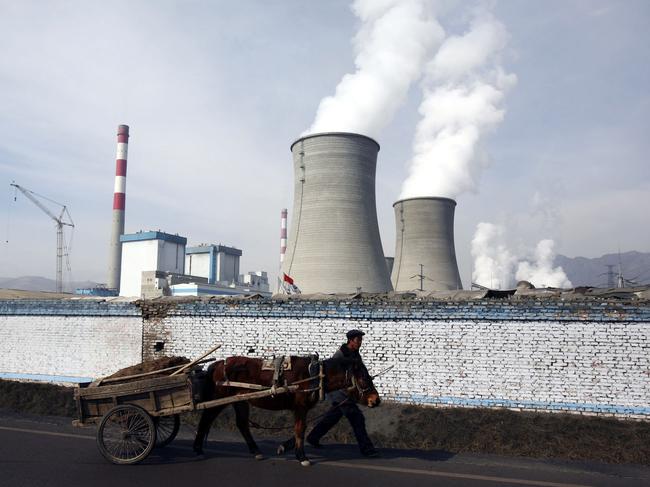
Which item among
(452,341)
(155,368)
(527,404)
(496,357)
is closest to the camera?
(155,368)

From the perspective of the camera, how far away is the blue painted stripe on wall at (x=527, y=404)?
25.6ft

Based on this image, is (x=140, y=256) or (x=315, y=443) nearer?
(x=315, y=443)

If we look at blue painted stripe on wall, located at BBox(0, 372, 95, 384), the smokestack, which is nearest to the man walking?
blue painted stripe on wall, located at BBox(0, 372, 95, 384)

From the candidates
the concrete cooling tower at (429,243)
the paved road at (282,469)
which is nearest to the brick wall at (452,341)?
the paved road at (282,469)

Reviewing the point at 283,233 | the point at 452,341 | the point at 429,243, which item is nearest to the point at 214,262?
the point at 283,233

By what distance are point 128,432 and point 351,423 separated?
228cm

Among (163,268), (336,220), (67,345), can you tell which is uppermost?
(163,268)

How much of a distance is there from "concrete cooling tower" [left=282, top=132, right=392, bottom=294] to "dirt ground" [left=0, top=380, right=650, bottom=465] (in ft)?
33.5

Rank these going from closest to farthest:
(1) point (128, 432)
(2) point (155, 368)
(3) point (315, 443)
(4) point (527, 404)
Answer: (1) point (128, 432)
(2) point (155, 368)
(3) point (315, 443)
(4) point (527, 404)

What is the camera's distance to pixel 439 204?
26.6m

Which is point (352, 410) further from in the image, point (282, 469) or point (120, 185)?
point (120, 185)

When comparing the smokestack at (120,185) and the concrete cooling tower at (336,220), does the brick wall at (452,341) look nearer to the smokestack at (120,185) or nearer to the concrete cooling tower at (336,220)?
the concrete cooling tower at (336,220)

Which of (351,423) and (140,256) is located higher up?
(140,256)

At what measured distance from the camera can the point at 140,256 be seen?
49.1m
